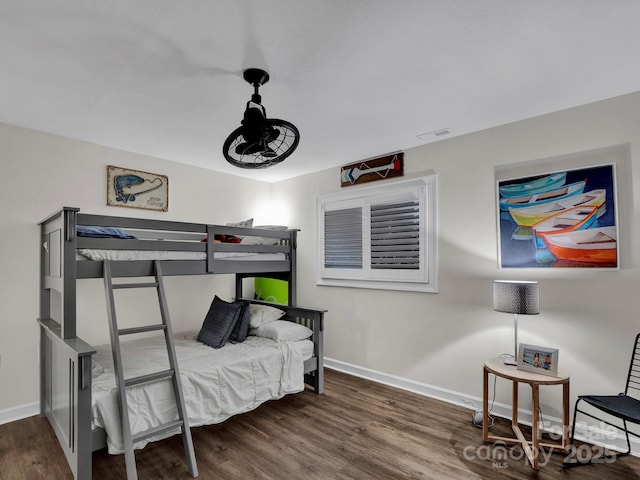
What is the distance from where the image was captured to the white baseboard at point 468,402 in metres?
2.47

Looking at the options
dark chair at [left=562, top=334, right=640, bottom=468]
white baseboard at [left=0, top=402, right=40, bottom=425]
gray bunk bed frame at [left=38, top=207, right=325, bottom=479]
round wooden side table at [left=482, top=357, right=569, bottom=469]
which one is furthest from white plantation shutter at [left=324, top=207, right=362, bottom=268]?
white baseboard at [left=0, top=402, right=40, bottom=425]

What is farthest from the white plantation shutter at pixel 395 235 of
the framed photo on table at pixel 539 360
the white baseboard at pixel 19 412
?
the white baseboard at pixel 19 412

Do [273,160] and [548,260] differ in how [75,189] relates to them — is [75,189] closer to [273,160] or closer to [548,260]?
[273,160]

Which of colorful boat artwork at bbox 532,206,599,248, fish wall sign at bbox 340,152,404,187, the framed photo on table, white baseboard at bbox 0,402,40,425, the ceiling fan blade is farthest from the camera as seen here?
fish wall sign at bbox 340,152,404,187

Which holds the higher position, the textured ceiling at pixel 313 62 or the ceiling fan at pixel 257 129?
the textured ceiling at pixel 313 62

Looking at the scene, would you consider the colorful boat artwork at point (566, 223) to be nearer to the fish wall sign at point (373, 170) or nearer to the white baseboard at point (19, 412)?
the fish wall sign at point (373, 170)

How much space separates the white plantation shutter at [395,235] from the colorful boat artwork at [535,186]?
833 mm

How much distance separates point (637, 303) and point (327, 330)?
293 cm

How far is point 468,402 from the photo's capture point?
3146mm

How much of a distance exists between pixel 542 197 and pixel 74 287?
3490 mm

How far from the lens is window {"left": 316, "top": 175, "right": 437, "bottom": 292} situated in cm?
351

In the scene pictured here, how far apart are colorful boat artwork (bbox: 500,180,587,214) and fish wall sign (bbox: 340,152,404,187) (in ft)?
3.57

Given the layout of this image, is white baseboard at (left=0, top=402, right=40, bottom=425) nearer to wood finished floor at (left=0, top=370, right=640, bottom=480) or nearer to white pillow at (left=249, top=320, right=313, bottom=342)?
wood finished floor at (left=0, top=370, right=640, bottom=480)

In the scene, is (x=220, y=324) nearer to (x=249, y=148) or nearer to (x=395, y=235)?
(x=249, y=148)
